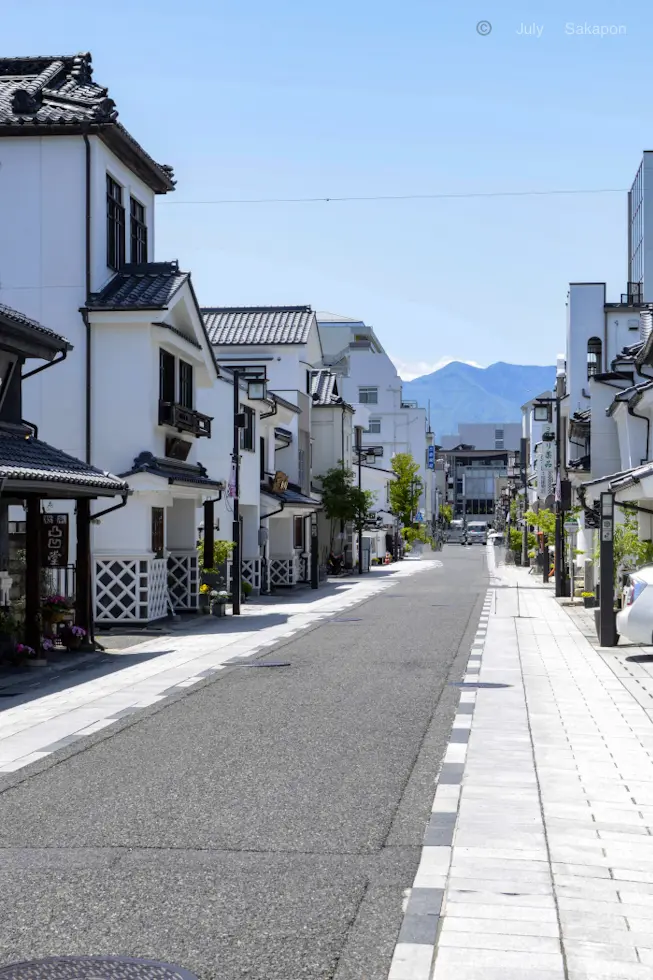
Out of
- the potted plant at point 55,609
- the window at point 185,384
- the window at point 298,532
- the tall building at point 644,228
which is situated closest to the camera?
the potted plant at point 55,609

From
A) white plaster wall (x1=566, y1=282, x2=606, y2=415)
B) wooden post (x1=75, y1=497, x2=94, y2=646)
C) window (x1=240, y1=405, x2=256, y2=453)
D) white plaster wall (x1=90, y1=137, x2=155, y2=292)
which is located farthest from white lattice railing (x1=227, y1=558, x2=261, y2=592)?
wooden post (x1=75, y1=497, x2=94, y2=646)

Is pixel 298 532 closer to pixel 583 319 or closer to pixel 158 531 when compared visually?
pixel 583 319

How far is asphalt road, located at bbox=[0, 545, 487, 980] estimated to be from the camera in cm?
535

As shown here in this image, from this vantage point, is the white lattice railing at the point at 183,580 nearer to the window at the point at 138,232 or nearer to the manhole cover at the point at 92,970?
the window at the point at 138,232

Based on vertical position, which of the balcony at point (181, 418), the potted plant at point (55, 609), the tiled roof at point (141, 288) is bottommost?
the potted plant at point (55, 609)

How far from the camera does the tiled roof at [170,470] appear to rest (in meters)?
26.5

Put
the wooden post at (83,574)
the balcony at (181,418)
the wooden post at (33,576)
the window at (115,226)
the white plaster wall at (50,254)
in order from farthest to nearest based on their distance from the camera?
1. the window at (115,226)
2. the balcony at (181,418)
3. the white plaster wall at (50,254)
4. the wooden post at (83,574)
5. the wooden post at (33,576)

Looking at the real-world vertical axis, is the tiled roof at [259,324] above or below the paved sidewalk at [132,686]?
above

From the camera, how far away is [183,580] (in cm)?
3069

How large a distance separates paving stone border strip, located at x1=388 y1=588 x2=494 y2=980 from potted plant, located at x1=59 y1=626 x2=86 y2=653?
10237 millimetres

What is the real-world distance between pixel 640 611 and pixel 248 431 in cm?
2207

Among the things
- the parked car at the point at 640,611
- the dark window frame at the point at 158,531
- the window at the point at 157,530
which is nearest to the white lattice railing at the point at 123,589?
the dark window frame at the point at 158,531

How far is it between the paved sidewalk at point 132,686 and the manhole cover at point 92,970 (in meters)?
4.76

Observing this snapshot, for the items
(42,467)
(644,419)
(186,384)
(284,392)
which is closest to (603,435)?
(644,419)
